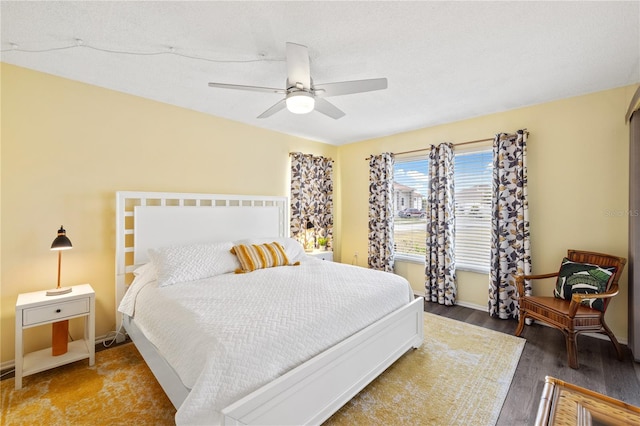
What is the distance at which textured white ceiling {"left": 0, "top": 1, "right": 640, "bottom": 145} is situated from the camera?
167 cm

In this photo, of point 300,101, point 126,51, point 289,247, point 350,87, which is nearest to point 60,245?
point 126,51

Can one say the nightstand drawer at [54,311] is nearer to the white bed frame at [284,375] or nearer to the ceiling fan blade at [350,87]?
the white bed frame at [284,375]

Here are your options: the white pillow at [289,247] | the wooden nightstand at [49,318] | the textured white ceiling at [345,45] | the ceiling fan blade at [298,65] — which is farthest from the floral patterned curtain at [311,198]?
the wooden nightstand at [49,318]

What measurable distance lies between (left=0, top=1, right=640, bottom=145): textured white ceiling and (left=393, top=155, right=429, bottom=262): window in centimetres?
144

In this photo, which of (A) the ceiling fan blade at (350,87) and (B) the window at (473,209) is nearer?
(A) the ceiling fan blade at (350,87)

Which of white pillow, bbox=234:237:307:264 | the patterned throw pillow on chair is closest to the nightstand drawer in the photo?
white pillow, bbox=234:237:307:264

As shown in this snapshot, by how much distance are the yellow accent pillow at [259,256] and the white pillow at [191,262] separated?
0.28 feet

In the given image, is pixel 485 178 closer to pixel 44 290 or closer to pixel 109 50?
pixel 109 50

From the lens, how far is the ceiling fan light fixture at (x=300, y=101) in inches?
77.0

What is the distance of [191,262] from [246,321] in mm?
1250

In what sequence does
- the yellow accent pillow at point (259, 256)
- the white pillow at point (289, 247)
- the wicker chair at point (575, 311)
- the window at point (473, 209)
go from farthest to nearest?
the window at point (473, 209), the white pillow at point (289, 247), the yellow accent pillow at point (259, 256), the wicker chair at point (575, 311)

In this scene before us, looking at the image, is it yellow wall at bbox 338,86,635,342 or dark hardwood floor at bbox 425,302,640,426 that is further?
yellow wall at bbox 338,86,635,342

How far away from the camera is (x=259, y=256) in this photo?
2.96 metres

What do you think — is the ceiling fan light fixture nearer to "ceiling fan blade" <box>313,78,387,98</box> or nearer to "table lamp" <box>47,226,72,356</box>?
"ceiling fan blade" <box>313,78,387,98</box>
